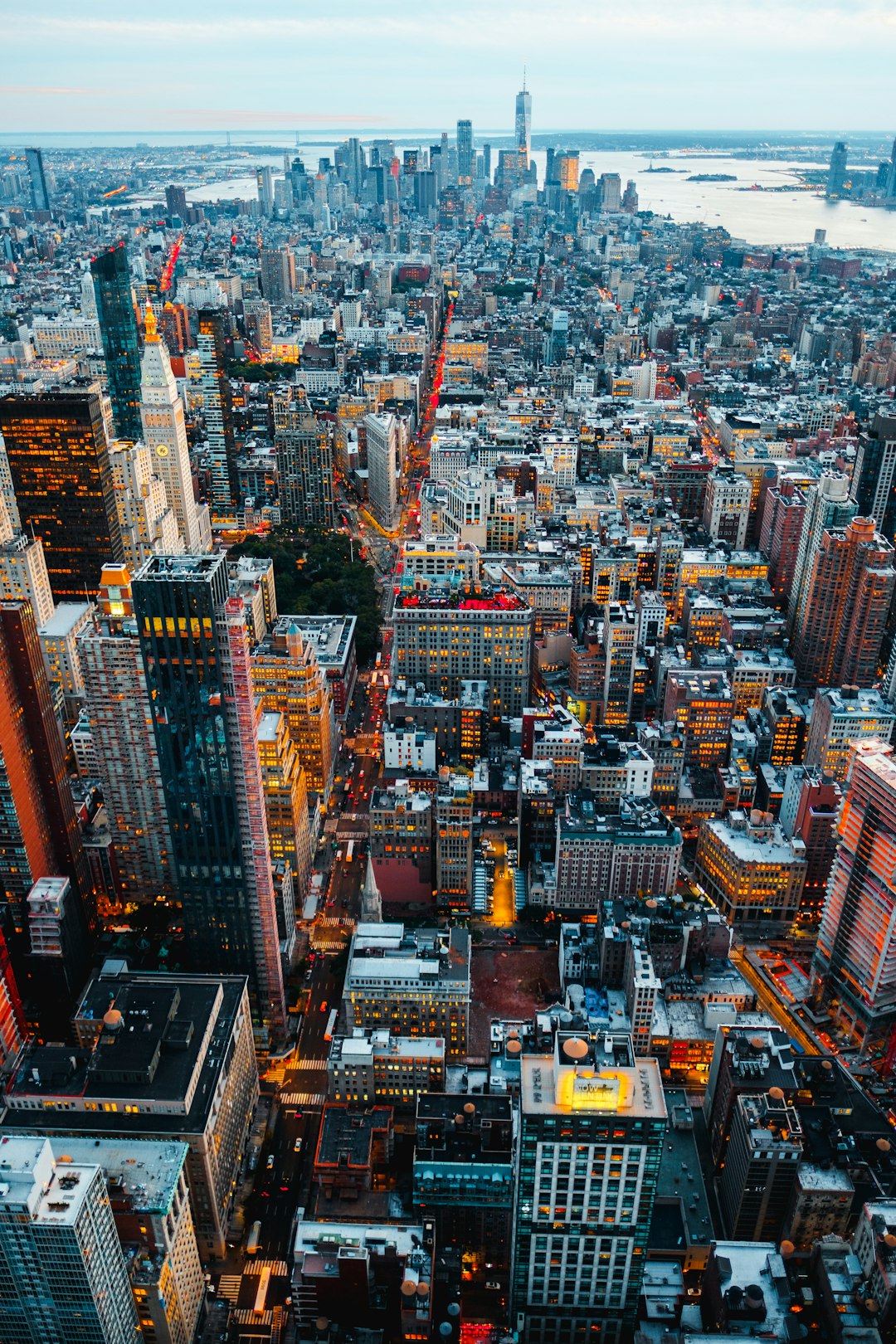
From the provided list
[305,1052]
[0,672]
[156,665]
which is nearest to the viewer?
[156,665]

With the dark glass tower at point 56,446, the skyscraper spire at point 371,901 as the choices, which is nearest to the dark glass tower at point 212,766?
the skyscraper spire at point 371,901

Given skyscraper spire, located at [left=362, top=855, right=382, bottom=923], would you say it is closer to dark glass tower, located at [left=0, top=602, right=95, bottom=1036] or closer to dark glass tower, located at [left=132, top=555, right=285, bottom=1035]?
dark glass tower, located at [left=132, top=555, right=285, bottom=1035]

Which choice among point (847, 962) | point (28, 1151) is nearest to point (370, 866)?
point (847, 962)

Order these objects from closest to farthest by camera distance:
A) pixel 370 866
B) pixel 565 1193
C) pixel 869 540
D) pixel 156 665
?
1. pixel 565 1193
2. pixel 156 665
3. pixel 370 866
4. pixel 869 540

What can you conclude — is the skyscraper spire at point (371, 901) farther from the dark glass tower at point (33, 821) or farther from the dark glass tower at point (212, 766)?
the dark glass tower at point (33, 821)

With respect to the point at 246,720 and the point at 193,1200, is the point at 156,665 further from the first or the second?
the point at 193,1200

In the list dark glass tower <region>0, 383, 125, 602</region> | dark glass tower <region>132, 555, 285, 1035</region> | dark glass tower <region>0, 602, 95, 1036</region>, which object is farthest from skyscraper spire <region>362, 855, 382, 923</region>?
dark glass tower <region>0, 383, 125, 602</region>

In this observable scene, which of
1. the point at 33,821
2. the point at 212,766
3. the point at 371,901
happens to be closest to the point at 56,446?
the point at 33,821
